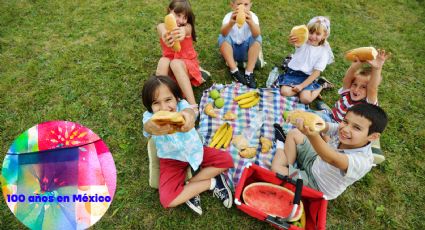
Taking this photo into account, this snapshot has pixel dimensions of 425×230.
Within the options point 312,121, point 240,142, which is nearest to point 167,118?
point 312,121

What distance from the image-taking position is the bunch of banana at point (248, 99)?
4.12 m

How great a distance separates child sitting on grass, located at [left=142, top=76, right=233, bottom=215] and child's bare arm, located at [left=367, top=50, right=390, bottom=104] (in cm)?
185

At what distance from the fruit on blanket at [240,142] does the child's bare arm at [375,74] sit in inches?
62.6

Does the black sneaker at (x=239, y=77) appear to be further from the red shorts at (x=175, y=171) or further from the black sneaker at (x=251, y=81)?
the red shorts at (x=175, y=171)

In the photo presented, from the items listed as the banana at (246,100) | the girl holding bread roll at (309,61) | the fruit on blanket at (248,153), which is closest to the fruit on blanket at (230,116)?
the banana at (246,100)

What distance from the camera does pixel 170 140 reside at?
291 cm

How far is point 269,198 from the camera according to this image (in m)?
2.89

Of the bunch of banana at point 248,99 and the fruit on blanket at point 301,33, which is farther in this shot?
the bunch of banana at point 248,99

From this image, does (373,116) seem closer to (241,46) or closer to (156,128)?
(156,128)

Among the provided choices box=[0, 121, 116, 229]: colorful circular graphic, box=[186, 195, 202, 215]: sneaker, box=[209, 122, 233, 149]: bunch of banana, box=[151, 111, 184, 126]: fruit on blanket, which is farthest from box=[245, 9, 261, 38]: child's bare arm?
box=[0, 121, 116, 229]: colorful circular graphic

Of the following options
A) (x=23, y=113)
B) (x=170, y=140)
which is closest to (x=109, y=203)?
(x=170, y=140)

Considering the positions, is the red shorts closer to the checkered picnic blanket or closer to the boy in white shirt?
the checkered picnic blanket

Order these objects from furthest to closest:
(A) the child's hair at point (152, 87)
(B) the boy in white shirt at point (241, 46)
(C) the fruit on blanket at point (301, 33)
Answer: (B) the boy in white shirt at point (241, 46) → (C) the fruit on blanket at point (301, 33) → (A) the child's hair at point (152, 87)

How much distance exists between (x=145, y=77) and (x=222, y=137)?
1.76 m
